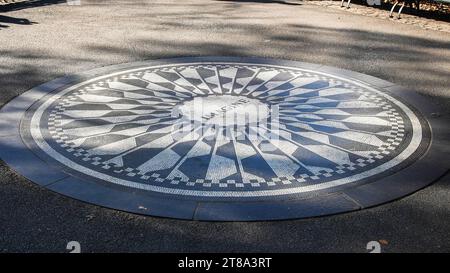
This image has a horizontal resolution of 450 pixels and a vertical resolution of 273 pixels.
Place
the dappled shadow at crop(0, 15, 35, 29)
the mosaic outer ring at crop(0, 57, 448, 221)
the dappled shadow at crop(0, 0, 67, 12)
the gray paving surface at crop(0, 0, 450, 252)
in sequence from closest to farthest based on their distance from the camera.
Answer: the gray paving surface at crop(0, 0, 450, 252) < the mosaic outer ring at crop(0, 57, 448, 221) < the dappled shadow at crop(0, 15, 35, 29) < the dappled shadow at crop(0, 0, 67, 12)

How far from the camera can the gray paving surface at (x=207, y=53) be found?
434 centimetres

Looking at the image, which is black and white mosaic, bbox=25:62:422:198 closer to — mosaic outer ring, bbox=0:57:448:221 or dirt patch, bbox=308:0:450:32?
mosaic outer ring, bbox=0:57:448:221

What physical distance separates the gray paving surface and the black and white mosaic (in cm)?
61

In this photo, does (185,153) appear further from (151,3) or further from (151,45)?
(151,3)

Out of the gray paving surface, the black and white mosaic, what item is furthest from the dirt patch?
the black and white mosaic

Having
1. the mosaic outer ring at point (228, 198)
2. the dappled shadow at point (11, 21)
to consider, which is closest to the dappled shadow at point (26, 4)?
the dappled shadow at point (11, 21)

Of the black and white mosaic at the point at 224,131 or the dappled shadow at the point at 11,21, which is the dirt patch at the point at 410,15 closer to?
the black and white mosaic at the point at 224,131

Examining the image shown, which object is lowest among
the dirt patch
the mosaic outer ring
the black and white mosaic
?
the mosaic outer ring

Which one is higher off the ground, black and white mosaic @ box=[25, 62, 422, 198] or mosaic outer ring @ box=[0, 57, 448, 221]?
black and white mosaic @ box=[25, 62, 422, 198]

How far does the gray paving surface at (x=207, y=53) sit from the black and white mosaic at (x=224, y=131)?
0.61 m

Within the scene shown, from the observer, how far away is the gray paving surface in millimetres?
4336

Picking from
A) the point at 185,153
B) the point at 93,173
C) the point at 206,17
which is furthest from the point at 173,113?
the point at 206,17

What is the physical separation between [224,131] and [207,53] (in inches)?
149

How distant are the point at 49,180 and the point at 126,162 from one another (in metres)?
0.80
